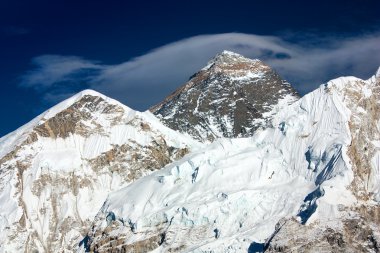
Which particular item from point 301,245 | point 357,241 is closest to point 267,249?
point 301,245

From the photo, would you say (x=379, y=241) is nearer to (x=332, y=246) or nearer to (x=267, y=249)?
(x=332, y=246)

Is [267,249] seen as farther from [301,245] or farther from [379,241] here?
[379,241]

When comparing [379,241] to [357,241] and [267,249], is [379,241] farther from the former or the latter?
[267,249]

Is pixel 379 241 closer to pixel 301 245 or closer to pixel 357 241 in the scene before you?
pixel 357 241


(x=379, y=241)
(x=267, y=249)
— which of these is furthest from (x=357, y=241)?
(x=267, y=249)

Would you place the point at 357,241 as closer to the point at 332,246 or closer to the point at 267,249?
the point at 332,246
